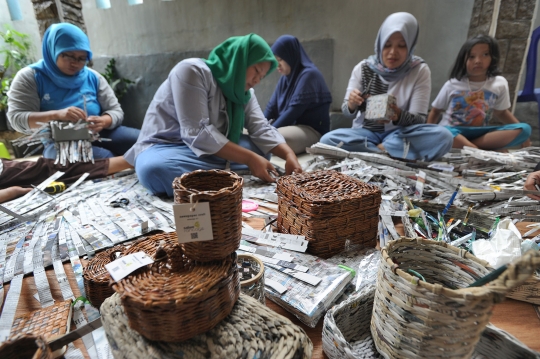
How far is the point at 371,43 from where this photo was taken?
3.44m

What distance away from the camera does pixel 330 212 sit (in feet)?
3.65

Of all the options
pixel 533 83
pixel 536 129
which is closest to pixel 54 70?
pixel 533 83

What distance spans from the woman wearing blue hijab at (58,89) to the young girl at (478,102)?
9.81ft

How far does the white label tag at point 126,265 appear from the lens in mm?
642

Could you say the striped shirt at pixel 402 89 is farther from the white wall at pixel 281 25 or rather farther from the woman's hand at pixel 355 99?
the white wall at pixel 281 25

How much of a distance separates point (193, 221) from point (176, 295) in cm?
15

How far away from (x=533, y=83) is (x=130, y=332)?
13.5ft

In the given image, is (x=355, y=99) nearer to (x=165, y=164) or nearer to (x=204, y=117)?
(x=204, y=117)

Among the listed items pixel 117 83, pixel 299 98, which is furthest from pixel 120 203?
pixel 117 83

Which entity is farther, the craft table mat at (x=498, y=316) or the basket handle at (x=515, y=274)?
the craft table mat at (x=498, y=316)

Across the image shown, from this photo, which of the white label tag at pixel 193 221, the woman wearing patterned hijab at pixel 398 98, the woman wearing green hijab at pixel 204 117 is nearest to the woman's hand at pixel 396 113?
the woman wearing patterned hijab at pixel 398 98

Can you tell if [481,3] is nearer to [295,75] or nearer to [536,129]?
[536,129]

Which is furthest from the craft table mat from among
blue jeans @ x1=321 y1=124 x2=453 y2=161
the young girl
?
the young girl

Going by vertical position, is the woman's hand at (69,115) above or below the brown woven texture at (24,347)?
above
